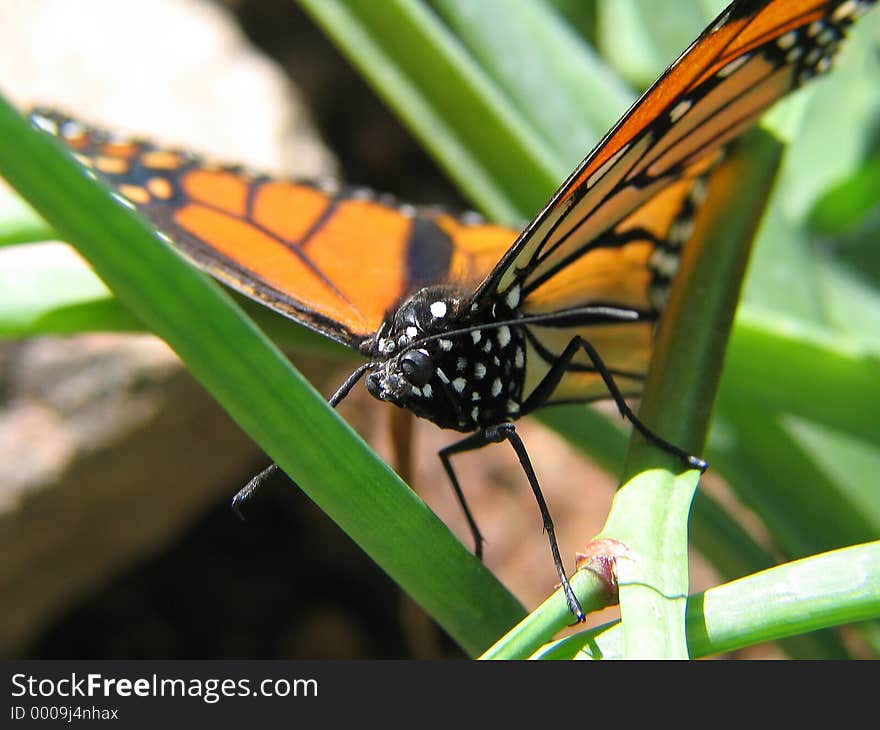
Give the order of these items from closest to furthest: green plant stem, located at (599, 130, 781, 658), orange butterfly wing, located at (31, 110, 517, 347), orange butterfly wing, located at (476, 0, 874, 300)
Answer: green plant stem, located at (599, 130, 781, 658) → orange butterfly wing, located at (476, 0, 874, 300) → orange butterfly wing, located at (31, 110, 517, 347)

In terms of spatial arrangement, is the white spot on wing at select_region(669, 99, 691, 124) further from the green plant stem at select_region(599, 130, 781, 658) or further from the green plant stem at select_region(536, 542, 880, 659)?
the green plant stem at select_region(536, 542, 880, 659)

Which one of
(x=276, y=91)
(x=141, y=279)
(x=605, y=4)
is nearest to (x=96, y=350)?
(x=276, y=91)

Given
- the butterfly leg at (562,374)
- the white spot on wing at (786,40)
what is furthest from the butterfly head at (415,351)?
the white spot on wing at (786,40)

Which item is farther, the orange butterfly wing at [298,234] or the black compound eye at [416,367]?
the orange butterfly wing at [298,234]

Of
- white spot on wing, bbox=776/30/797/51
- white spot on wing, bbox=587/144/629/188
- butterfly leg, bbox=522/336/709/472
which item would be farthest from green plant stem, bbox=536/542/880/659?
white spot on wing, bbox=776/30/797/51

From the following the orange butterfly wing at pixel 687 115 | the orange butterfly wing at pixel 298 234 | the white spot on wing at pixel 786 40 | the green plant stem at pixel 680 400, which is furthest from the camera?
the orange butterfly wing at pixel 298 234

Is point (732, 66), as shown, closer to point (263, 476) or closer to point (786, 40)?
point (786, 40)

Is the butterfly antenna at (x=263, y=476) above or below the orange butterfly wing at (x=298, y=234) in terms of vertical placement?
below

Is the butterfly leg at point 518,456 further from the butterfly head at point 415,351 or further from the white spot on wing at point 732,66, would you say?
the white spot on wing at point 732,66
